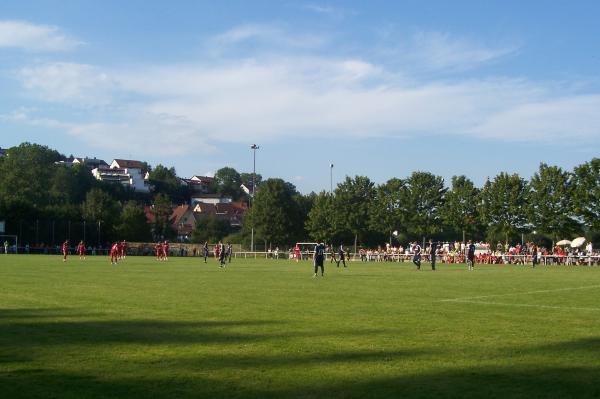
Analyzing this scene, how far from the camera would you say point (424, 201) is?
8462 cm

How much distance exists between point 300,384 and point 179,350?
3007 mm

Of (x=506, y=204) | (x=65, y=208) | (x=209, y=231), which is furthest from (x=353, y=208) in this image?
(x=65, y=208)

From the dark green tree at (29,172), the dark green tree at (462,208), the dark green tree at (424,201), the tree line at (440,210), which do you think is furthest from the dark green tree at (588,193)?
the dark green tree at (29,172)

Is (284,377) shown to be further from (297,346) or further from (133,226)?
(133,226)

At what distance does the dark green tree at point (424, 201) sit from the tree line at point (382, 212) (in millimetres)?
117

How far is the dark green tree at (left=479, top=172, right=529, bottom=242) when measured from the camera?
72625 mm

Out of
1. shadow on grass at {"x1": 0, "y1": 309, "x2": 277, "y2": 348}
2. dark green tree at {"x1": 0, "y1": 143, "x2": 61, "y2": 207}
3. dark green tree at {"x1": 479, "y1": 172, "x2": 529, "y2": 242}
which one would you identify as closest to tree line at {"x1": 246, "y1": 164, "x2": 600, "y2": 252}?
dark green tree at {"x1": 479, "y1": 172, "x2": 529, "y2": 242}

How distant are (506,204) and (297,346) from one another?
216 feet

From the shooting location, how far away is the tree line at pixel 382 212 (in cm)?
6881

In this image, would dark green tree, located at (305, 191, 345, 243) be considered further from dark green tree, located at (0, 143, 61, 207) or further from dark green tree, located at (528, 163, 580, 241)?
dark green tree, located at (0, 143, 61, 207)

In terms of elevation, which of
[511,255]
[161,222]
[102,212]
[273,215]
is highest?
[102,212]

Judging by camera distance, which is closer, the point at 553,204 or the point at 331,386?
the point at 331,386

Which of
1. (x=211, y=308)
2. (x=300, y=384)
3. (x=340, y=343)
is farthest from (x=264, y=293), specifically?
(x=300, y=384)

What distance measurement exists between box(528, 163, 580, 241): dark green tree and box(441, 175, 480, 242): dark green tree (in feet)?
26.8
